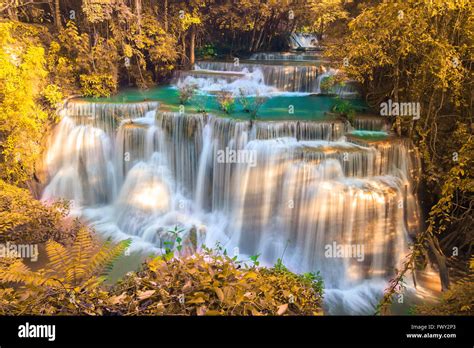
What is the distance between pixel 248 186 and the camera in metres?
9.54

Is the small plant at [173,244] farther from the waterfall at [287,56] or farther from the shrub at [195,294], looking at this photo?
the waterfall at [287,56]

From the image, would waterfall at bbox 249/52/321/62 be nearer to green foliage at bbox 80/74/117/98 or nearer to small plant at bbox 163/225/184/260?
green foliage at bbox 80/74/117/98

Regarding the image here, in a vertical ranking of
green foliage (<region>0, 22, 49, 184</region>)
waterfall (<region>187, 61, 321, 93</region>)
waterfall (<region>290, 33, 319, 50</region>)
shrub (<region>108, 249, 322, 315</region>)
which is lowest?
shrub (<region>108, 249, 322, 315</region>)

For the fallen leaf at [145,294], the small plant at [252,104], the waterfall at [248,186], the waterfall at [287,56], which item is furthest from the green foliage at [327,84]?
the fallen leaf at [145,294]

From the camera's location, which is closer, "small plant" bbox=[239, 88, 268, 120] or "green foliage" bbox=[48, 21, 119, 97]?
"small plant" bbox=[239, 88, 268, 120]

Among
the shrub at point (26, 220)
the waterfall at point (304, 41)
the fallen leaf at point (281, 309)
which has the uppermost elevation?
the waterfall at point (304, 41)

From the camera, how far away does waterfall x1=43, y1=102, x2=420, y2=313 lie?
326 inches

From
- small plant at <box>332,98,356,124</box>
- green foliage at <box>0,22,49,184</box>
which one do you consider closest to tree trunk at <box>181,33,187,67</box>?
green foliage at <box>0,22,49,184</box>

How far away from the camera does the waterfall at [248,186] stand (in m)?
8.29

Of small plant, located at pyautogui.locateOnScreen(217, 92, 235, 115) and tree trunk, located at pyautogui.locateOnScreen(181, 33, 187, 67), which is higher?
tree trunk, located at pyautogui.locateOnScreen(181, 33, 187, 67)

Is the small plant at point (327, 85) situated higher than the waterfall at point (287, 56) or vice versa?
the waterfall at point (287, 56)

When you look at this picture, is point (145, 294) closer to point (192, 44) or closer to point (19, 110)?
point (19, 110)

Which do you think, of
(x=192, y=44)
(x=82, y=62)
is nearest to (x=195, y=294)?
(x=82, y=62)
